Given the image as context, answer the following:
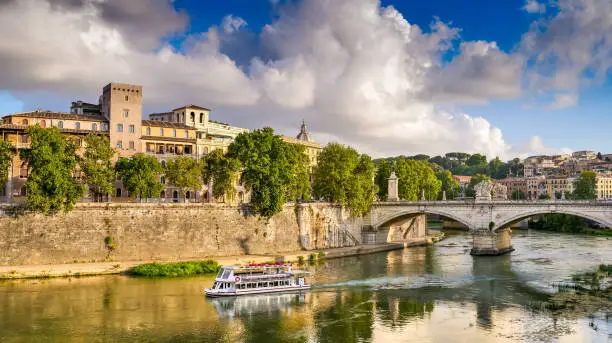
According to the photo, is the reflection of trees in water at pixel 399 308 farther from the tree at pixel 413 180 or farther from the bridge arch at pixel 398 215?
the tree at pixel 413 180

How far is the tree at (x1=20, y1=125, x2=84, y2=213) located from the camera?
46562 mm

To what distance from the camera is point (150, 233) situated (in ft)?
172

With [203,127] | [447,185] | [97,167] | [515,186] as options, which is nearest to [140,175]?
[97,167]

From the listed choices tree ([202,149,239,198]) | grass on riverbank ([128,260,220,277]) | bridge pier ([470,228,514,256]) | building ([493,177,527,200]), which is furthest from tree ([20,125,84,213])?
building ([493,177,527,200])

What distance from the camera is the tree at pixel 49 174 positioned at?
4656cm

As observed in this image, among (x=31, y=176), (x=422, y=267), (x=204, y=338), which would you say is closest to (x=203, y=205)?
(x=31, y=176)

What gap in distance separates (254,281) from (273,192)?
17.1 metres

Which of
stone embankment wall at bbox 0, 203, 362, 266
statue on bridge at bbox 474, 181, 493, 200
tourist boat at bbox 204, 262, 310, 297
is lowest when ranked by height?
tourist boat at bbox 204, 262, 310, 297

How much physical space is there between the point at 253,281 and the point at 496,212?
104 ft

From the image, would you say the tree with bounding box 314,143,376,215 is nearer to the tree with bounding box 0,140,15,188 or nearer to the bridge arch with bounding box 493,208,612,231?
the bridge arch with bounding box 493,208,612,231

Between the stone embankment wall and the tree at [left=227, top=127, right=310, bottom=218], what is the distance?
2.10 meters

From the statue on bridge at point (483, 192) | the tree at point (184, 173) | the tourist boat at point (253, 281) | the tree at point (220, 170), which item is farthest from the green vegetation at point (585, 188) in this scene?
the tourist boat at point (253, 281)

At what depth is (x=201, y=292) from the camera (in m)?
41.2

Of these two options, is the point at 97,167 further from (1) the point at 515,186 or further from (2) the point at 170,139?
(1) the point at 515,186
